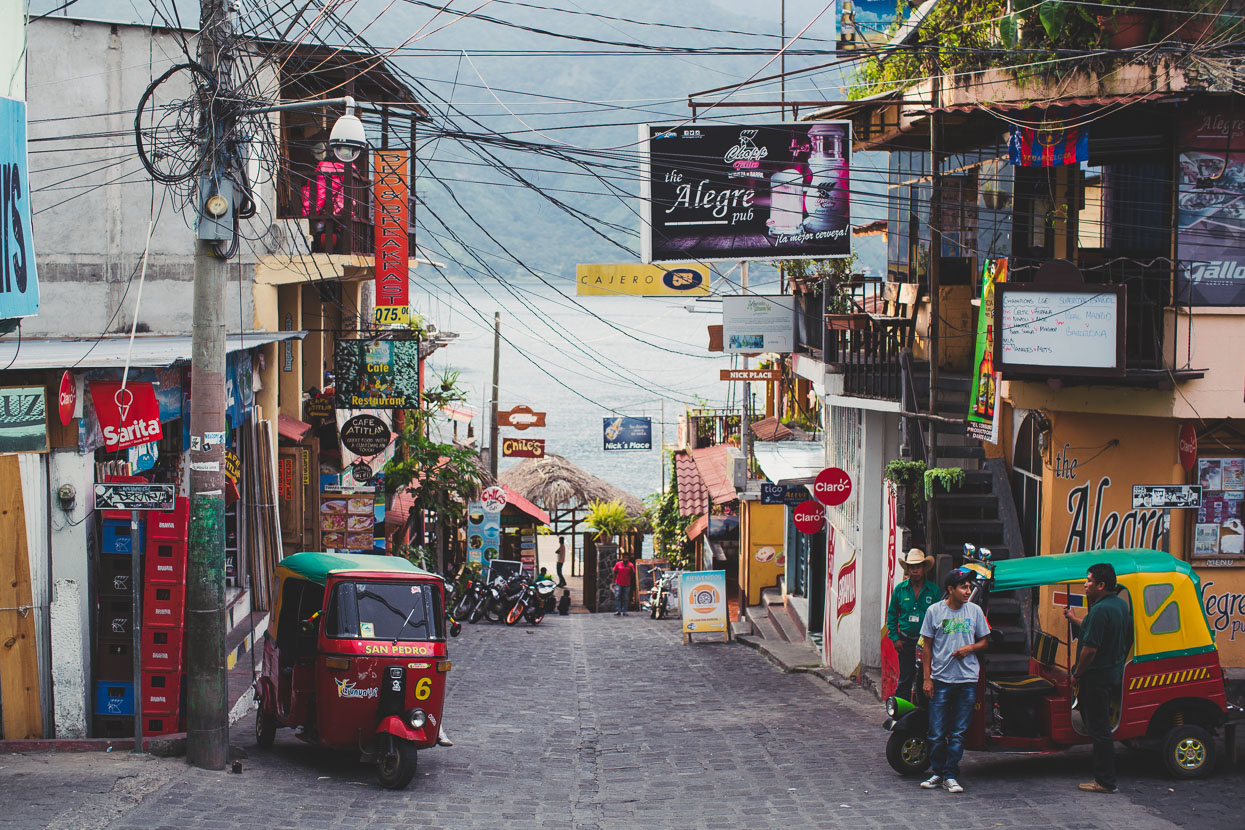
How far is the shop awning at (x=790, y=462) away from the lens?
794 inches

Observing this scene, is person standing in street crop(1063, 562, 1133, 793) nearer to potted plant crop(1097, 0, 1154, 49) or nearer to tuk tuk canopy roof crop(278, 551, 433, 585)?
tuk tuk canopy roof crop(278, 551, 433, 585)

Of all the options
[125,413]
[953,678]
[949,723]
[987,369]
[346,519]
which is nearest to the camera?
[953,678]

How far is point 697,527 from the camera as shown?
111 feet

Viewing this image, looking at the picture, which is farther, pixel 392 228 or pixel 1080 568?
pixel 392 228

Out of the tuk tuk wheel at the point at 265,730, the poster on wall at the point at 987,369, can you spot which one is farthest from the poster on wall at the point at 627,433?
the tuk tuk wheel at the point at 265,730

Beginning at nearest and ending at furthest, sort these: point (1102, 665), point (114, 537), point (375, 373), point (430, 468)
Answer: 1. point (1102, 665)
2. point (114, 537)
3. point (375, 373)
4. point (430, 468)

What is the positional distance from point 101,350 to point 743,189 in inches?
357

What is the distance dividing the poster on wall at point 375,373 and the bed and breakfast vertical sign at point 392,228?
0.90 m

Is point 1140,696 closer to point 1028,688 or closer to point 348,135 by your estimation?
point 1028,688

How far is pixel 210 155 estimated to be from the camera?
1059cm

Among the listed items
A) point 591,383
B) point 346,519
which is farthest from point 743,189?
point 591,383

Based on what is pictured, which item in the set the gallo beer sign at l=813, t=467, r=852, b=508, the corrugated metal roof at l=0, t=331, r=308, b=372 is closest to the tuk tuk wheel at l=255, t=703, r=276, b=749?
the corrugated metal roof at l=0, t=331, r=308, b=372

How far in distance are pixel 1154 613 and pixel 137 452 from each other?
10632 mm

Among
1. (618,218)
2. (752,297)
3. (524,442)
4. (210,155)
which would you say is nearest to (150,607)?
(210,155)
